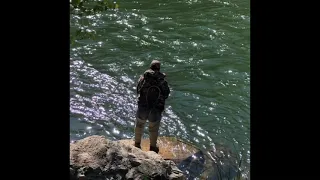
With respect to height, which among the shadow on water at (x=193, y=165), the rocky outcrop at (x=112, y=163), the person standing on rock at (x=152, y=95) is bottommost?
the shadow on water at (x=193, y=165)

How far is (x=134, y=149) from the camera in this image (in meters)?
8.36

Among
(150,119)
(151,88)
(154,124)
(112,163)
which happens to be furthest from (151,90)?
(112,163)

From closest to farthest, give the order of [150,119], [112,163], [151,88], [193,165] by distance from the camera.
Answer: [112,163] < [151,88] < [150,119] < [193,165]

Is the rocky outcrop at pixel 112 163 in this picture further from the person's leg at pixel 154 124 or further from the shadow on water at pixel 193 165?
the shadow on water at pixel 193 165

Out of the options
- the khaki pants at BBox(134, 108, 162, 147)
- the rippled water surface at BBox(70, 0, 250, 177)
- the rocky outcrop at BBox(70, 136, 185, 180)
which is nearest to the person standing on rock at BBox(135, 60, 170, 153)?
the khaki pants at BBox(134, 108, 162, 147)

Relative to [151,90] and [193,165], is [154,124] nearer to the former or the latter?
[151,90]

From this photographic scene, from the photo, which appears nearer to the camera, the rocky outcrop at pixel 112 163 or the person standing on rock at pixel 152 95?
the rocky outcrop at pixel 112 163

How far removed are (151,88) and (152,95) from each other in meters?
0.16

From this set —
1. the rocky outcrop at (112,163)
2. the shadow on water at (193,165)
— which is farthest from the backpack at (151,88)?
the shadow on water at (193,165)

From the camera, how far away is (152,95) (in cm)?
922

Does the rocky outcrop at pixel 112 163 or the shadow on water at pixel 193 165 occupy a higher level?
the rocky outcrop at pixel 112 163

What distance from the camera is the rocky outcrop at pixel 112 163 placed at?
7.43 metres

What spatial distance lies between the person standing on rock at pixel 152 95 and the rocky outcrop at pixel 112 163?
4.18 feet

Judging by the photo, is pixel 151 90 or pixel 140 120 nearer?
pixel 151 90
